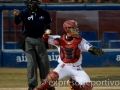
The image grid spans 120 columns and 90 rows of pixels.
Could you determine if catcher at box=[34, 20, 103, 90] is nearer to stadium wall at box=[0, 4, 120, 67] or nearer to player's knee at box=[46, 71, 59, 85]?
player's knee at box=[46, 71, 59, 85]

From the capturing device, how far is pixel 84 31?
1593cm

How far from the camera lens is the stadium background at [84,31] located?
15570 mm

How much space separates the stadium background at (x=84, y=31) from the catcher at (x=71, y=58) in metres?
7.16

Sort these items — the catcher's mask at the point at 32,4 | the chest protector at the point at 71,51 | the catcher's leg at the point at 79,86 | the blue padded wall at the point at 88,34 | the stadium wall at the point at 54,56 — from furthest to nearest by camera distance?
the blue padded wall at the point at 88,34, the stadium wall at the point at 54,56, the catcher's mask at the point at 32,4, the chest protector at the point at 71,51, the catcher's leg at the point at 79,86

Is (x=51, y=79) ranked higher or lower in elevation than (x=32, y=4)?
lower

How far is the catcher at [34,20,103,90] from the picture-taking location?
26.1ft

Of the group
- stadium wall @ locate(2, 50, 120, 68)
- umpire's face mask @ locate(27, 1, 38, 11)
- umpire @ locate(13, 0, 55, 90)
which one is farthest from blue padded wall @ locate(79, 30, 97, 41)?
umpire's face mask @ locate(27, 1, 38, 11)

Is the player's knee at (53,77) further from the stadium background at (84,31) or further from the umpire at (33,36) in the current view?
the stadium background at (84,31)

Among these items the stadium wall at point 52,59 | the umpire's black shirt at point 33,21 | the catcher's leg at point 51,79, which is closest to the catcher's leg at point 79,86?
the catcher's leg at point 51,79

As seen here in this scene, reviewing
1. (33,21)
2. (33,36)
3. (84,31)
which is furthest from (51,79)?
(84,31)

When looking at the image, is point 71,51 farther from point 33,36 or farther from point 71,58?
point 33,36

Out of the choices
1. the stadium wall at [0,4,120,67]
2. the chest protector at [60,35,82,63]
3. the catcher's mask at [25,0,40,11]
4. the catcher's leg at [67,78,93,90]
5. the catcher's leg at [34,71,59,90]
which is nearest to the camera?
the catcher's leg at [67,78,93,90]

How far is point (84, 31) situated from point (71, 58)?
785 cm

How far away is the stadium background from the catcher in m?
7.16
